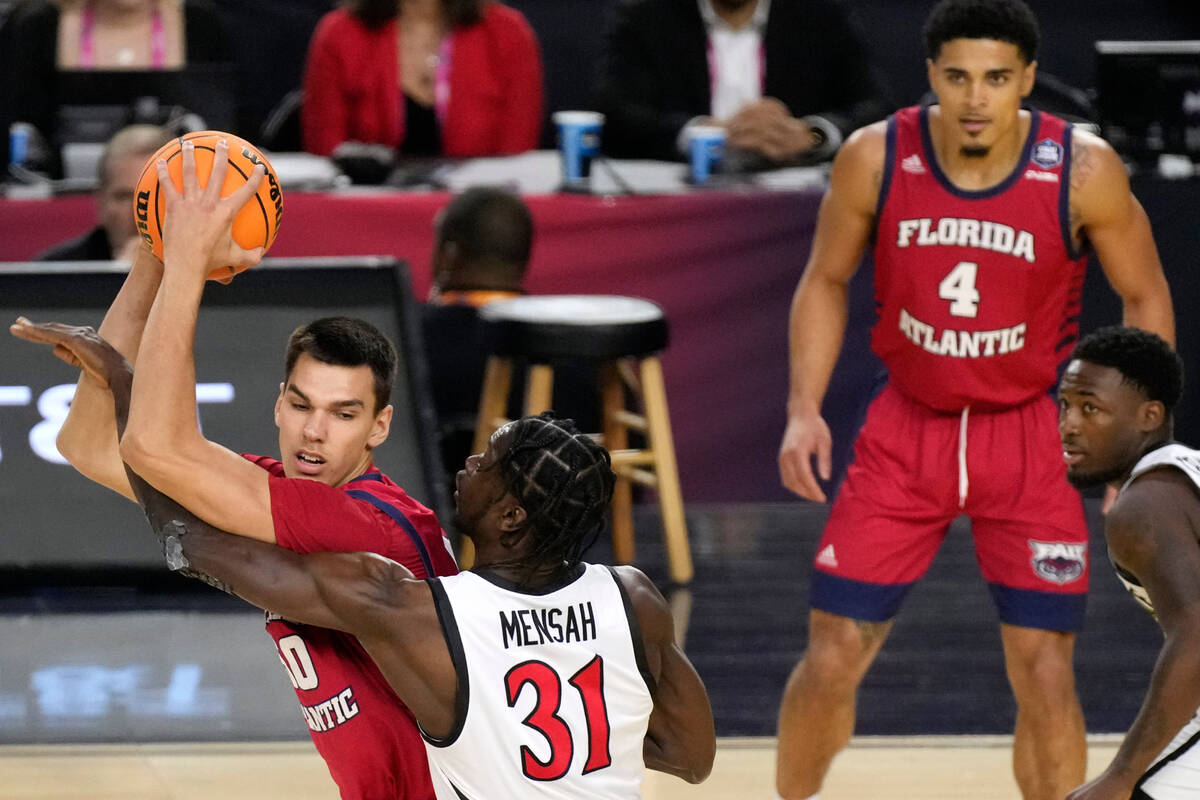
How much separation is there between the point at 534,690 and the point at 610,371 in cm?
350

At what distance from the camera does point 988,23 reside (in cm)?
375

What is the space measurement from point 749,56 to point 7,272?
10.5 ft

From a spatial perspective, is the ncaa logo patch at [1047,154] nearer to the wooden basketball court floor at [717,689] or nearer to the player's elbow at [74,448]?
the wooden basketball court floor at [717,689]

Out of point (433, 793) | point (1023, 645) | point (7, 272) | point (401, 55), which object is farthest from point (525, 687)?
point (401, 55)

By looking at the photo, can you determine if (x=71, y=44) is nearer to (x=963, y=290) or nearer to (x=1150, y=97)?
(x=1150, y=97)

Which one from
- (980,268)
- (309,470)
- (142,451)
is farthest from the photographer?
(980,268)

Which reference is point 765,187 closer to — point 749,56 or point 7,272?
point 749,56

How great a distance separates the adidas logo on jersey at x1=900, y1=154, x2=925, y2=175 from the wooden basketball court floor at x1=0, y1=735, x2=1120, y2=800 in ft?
4.87

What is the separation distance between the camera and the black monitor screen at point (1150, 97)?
6234 millimetres

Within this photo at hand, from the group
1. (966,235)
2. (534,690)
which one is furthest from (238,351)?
(534,690)

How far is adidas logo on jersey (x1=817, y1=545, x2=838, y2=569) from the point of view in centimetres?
390

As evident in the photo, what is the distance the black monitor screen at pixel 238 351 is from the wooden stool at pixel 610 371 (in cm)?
44

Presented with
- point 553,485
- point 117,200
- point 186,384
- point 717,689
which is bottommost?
point 717,689

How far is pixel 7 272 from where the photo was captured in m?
5.42
